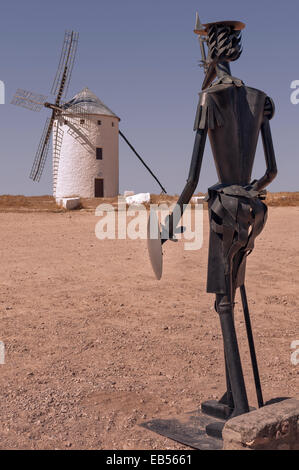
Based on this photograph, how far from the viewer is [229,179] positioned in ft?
14.0

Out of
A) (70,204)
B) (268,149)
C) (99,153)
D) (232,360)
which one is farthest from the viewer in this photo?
(99,153)

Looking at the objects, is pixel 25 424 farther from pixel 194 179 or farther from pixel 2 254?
pixel 2 254

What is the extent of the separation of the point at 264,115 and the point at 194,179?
84cm

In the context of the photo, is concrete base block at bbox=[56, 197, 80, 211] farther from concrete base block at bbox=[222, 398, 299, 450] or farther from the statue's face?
concrete base block at bbox=[222, 398, 299, 450]

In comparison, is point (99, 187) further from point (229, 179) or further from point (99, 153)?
point (229, 179)

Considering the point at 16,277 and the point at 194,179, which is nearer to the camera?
the point at 194,179

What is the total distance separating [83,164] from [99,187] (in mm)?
1641

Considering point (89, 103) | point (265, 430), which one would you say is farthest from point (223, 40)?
point (89, 103)

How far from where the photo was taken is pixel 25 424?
4730mm

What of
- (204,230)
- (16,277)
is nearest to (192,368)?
(16,277)

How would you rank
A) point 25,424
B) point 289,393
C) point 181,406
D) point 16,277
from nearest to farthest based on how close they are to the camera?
1. point 25,424
2. point 181,406
3. point 289,393
4. point 16,277

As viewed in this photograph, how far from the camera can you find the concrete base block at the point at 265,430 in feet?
11.5

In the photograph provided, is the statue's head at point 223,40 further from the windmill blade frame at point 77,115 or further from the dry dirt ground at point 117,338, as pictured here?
the windmill blade frame at point 77,115

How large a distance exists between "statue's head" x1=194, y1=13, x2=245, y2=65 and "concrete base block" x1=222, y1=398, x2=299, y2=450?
2790 millimetres
